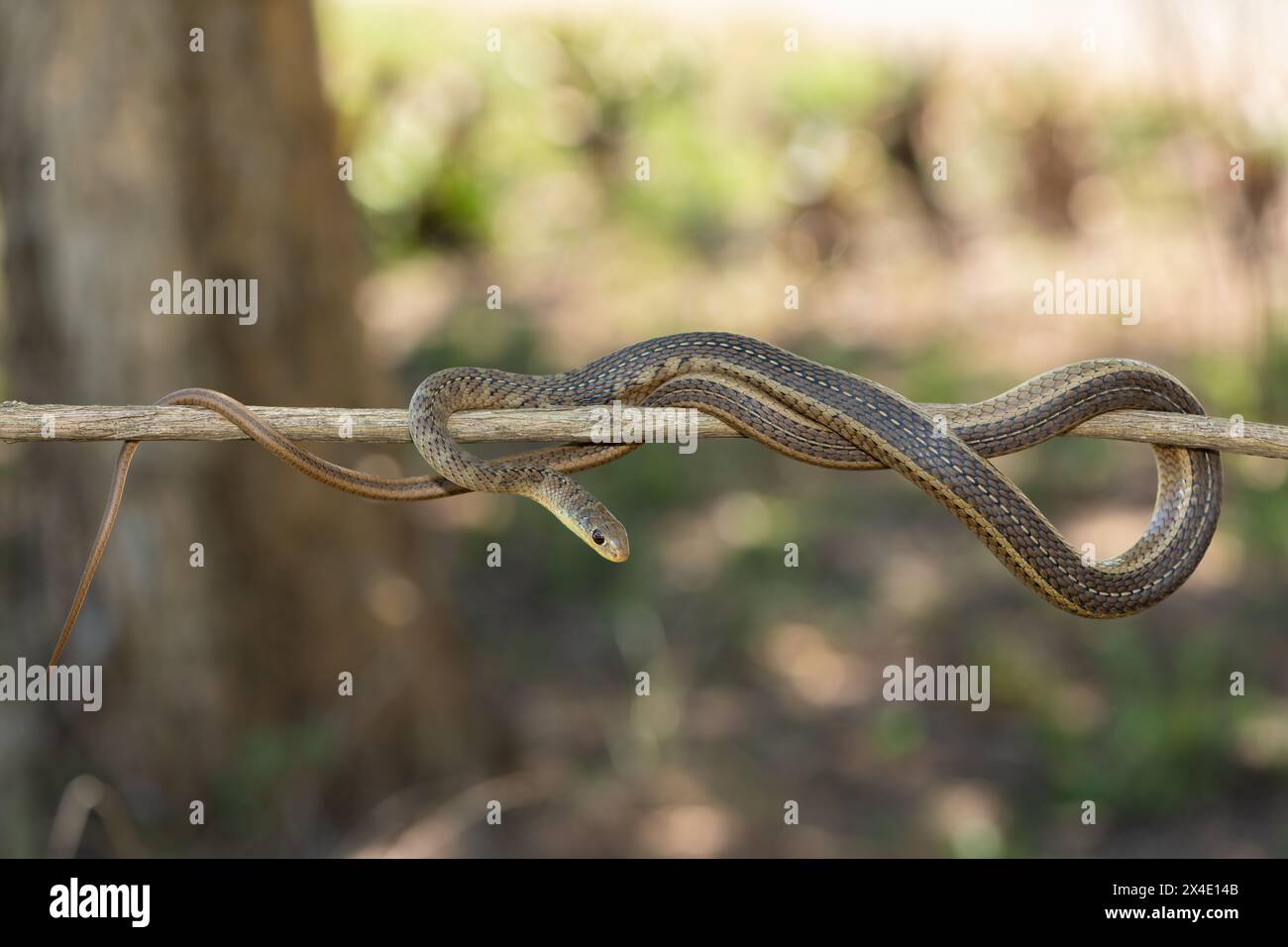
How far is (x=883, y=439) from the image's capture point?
423 cm

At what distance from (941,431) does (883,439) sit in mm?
206

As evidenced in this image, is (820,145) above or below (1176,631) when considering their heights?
above

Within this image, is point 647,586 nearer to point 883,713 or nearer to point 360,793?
point 883,713

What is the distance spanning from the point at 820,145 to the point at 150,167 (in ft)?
30.4

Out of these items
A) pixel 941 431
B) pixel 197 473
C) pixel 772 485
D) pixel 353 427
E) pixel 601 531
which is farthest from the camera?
pixel 772 485

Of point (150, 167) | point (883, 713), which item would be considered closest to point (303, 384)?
point (150, 167)

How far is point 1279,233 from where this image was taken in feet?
40.8

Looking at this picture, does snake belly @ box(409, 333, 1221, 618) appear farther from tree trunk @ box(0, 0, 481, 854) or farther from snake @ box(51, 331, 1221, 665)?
tree trunk @ box(0, 0, 481, 854)

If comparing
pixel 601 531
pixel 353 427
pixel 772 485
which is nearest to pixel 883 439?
pixel 601 531

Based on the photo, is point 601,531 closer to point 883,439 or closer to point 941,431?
point 883,439

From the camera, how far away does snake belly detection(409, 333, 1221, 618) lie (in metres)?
4.21

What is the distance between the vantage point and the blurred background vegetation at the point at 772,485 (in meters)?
8.41
